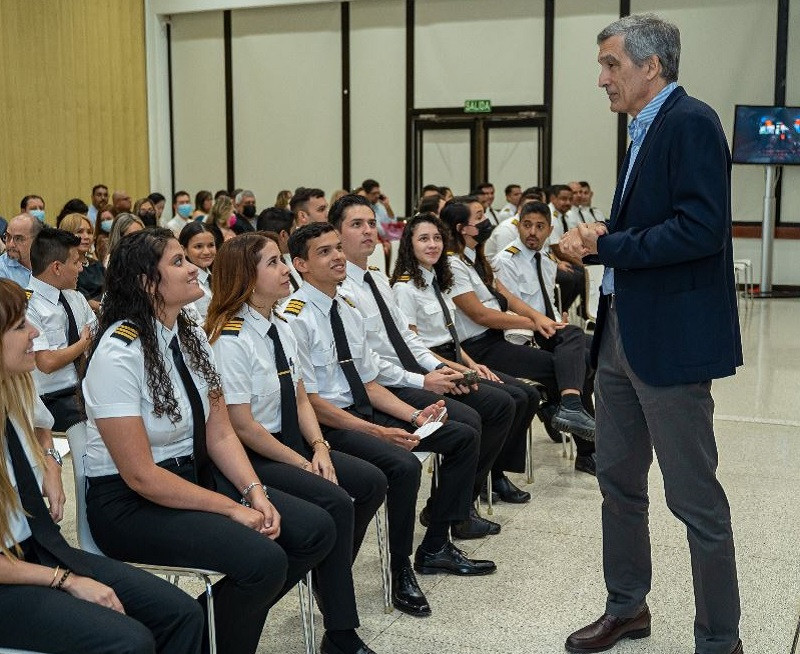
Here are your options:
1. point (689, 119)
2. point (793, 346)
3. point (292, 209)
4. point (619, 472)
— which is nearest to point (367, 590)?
point (619, 472)

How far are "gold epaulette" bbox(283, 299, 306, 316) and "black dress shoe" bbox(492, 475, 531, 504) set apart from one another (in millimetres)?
1504

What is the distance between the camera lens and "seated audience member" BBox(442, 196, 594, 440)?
4777 mm

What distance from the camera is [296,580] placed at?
8.71 ft

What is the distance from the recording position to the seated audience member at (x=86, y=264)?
5914 mm

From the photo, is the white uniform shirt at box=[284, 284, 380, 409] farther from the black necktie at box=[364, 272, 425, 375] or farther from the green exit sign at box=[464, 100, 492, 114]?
the green exit sign at box=[464, 100, 492, 114]

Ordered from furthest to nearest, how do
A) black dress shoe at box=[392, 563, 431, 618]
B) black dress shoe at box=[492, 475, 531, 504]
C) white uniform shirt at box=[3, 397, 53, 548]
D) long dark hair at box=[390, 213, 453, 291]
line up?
1. long dark hair at box=[390, 213, 453, 291]
2. black dress shoe at box=[492, 475, 531, 504]
3. black dress shoe at box=[392, 563, 431, 618]
4. white uniform shirt at box=[3, 397, 53, 548]

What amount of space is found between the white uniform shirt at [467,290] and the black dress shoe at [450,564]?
1.57 metres

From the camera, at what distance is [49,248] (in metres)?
4.18

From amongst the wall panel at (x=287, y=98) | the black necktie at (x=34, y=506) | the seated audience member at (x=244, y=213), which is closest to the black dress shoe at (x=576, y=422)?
the black necktie at (x=34, y=506)

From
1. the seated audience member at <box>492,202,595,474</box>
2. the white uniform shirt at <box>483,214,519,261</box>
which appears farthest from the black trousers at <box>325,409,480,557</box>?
the white uniform shirt at <box>483,214,519,261</box>

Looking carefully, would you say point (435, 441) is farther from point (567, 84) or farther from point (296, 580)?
point (567, 84)

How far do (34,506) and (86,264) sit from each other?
4.30 metres

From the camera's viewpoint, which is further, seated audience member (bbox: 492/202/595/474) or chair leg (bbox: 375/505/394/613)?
seated audience member (bbox: 492/202/595/474)

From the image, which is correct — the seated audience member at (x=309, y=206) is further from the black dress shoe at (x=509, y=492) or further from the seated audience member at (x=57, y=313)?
the black dress shoe at (x=509, y=492)
